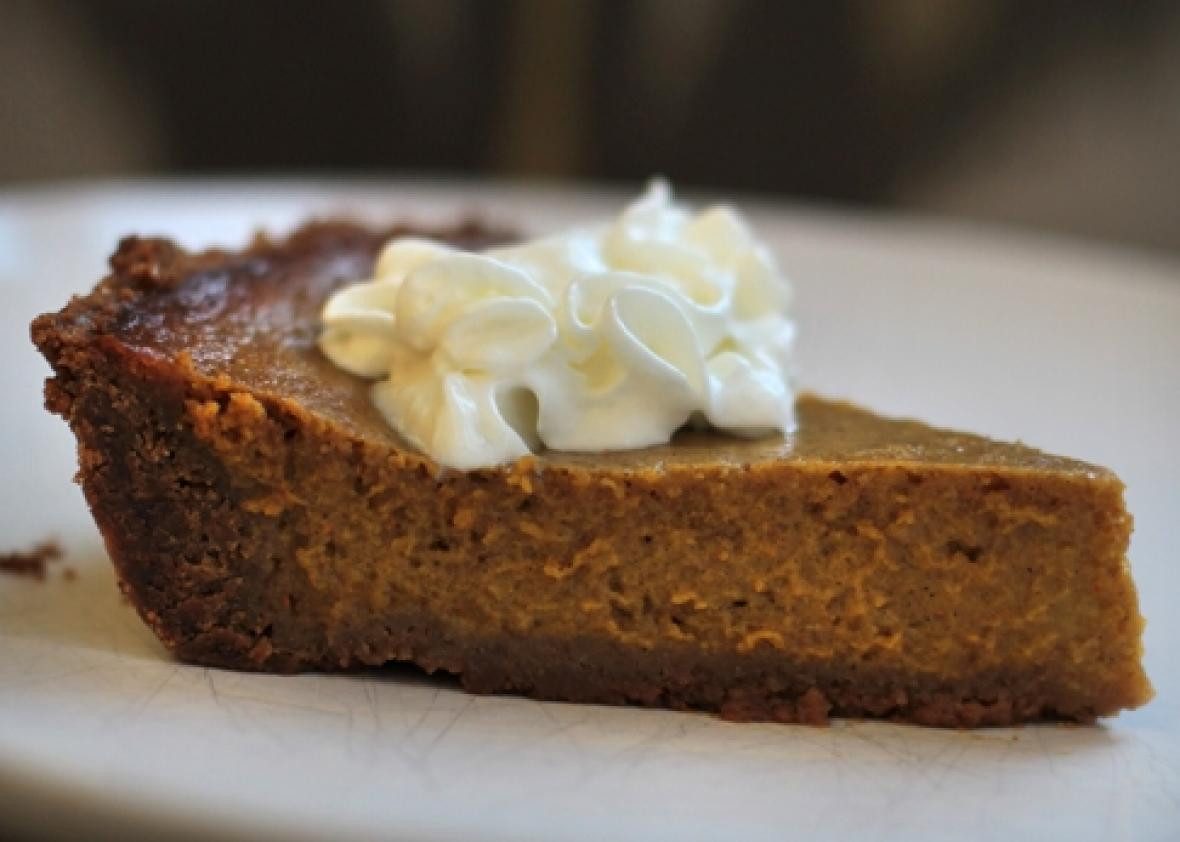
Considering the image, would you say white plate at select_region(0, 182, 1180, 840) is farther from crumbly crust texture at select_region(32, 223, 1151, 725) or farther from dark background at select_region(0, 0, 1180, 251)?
dark background at select_region(0, 0, 1180, 251)

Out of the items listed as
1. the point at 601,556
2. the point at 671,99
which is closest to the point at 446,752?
the point at 601,556

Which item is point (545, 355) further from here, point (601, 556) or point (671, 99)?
point (671, 99)

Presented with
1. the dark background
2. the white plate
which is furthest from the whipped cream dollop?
the dark background

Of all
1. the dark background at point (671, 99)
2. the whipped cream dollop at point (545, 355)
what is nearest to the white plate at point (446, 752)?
the whipped cream dollop at point (545, 355)

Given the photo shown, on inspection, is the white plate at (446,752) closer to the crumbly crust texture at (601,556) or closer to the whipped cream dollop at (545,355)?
the crumbly crust texture at (601,556)

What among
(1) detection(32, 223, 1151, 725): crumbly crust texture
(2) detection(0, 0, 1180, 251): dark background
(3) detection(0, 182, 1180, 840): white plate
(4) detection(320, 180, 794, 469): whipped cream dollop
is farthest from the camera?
(2) detection(0, 0, 1180, 251): dark background
